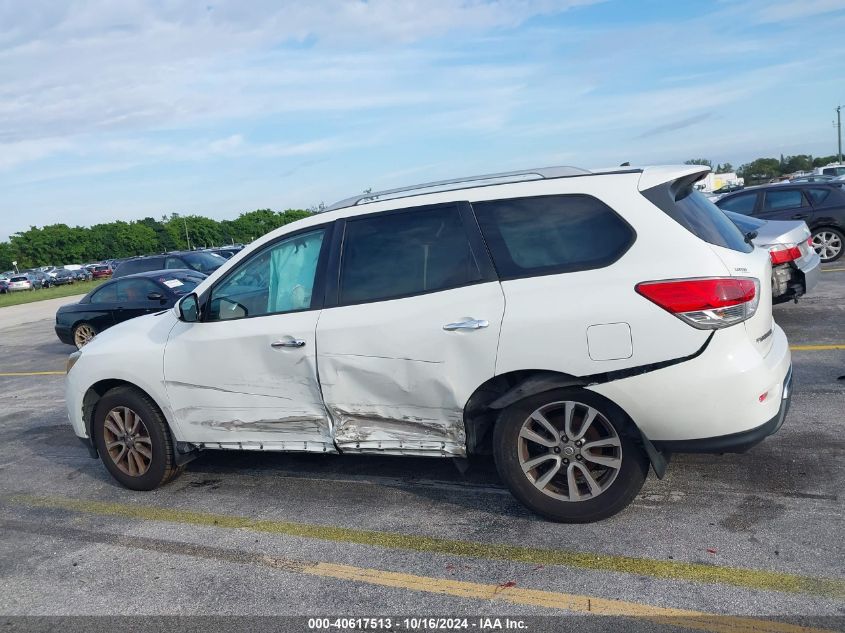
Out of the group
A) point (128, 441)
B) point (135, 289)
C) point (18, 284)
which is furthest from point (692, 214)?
point (18, 284)

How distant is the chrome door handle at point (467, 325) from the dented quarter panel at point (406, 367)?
0.02 meters

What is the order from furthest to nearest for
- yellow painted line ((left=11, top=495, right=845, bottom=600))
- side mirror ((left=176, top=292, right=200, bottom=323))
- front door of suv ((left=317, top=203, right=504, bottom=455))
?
side mirror ((left=176, top=292, right=200, bottom=323))
front door of suv ((left=317, top=203, right=504, bottom=455))
yellow painted line ((left=11, top=495, right=845, bottom=600))

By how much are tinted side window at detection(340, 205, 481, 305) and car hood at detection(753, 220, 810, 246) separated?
5.06m

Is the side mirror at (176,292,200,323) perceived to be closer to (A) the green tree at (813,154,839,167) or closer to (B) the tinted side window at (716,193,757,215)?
(B) the tinted side window at (716,193,757,215)

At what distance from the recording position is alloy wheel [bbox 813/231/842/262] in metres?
13.7

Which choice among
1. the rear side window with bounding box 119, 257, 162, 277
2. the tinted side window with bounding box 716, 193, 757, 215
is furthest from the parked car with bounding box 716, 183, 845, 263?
the rear side window with bounding box 119, 257, 162, 277

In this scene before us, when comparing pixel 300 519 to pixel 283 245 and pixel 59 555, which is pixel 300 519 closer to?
pixel 59 555

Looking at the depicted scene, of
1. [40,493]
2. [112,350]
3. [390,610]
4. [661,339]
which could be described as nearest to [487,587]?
[390,610]

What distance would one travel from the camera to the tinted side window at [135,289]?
12.3m

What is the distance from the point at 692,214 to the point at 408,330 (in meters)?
Answer: 1.65

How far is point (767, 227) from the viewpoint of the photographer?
341 inches

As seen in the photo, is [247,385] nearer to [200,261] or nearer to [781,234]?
[781,234]

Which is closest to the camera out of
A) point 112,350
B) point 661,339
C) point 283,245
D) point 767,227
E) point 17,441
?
point 661,339

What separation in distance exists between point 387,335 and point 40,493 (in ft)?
10.6
